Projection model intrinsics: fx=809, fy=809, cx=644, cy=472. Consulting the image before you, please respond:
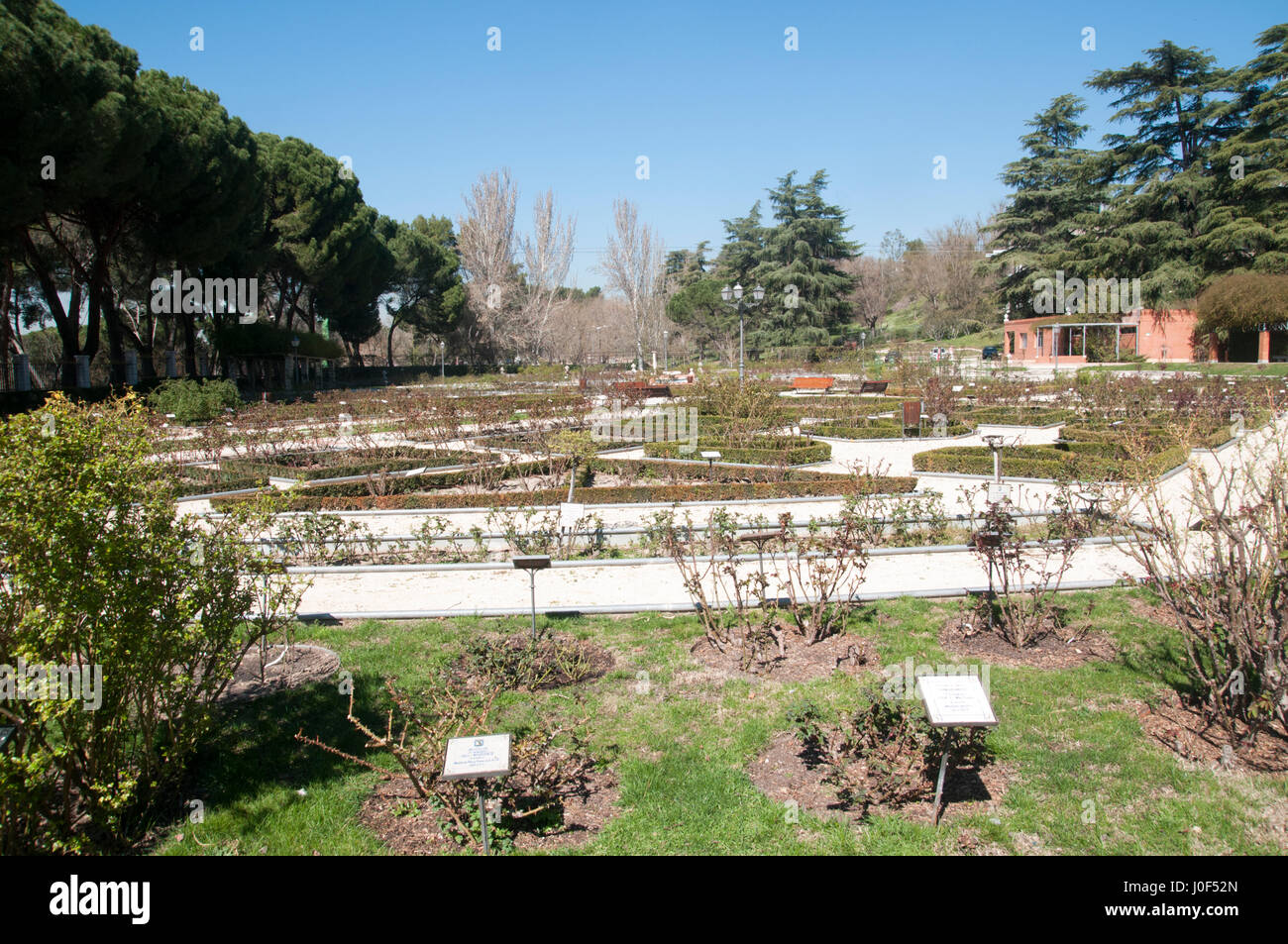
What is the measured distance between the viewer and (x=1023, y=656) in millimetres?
4887

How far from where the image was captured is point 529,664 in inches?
188

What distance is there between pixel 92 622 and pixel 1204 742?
4.81 meters

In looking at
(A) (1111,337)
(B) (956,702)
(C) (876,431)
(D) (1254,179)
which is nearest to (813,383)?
(C) (876,431)

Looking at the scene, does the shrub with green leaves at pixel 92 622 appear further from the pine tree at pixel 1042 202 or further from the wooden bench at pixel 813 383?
the pine tree at pixel 1042 202

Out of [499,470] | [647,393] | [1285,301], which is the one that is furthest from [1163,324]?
[499,470]

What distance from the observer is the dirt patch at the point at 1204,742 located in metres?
3.56

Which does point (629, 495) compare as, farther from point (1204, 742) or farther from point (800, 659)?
point (1204, 742)

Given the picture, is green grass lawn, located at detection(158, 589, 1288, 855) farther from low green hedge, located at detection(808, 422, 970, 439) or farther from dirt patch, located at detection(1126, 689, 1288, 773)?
low green hedge, located at detection(808, 422, 970, 439)

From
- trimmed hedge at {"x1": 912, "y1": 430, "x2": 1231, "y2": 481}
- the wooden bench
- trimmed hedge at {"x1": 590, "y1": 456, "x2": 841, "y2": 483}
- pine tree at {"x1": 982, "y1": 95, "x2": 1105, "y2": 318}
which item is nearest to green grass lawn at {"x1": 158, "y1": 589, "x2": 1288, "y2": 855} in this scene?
trimmed hedge at {"x1": 912, "y1": 430, "x2": 1231, "y2": 481}

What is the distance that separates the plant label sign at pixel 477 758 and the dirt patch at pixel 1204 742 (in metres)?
3.02

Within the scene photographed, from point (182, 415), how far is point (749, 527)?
16.5 m

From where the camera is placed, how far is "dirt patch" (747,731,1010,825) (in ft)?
10.9

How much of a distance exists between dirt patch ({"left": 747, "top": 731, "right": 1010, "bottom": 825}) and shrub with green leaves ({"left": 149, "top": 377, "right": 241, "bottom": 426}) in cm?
1804
